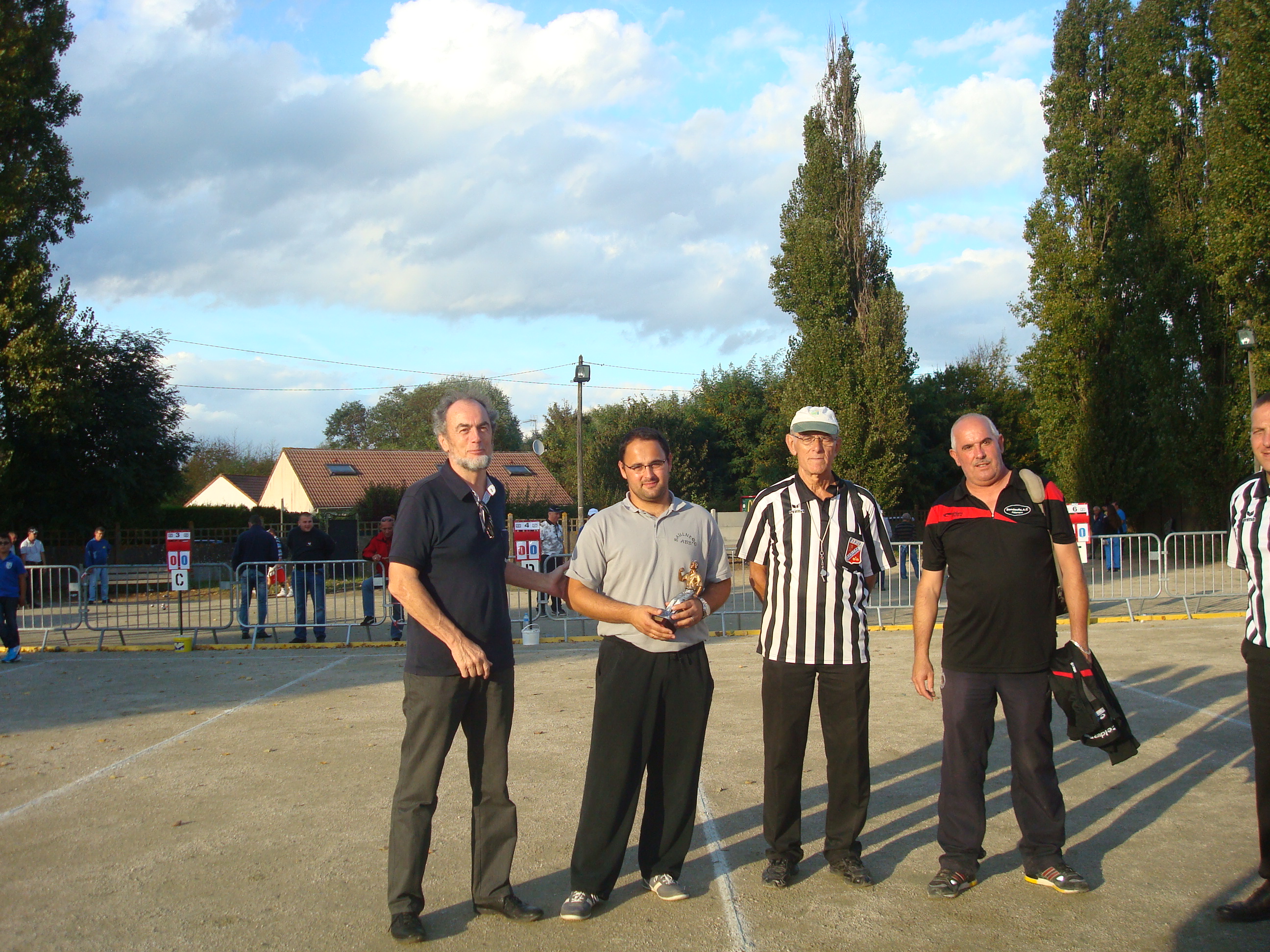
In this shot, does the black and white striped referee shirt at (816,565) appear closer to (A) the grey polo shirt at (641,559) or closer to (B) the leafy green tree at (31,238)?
(A) the grey polo shirt at (641,559)

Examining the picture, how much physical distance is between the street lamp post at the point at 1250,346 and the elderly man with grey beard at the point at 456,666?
2074cm

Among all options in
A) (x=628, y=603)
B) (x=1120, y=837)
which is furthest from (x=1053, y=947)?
(x=628, y=603)

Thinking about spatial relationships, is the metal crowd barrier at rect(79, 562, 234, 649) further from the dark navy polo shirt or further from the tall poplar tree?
the tall poplar tree

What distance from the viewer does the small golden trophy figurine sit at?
3826mm

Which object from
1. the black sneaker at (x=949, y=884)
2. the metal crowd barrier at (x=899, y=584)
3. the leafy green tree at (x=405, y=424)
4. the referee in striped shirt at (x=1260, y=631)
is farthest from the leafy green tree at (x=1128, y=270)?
the leafy green tree at (x=405, y=424)

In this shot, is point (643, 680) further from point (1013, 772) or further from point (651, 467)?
point (1013, 772)

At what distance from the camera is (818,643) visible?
4.18m

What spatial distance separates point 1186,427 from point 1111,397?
2480mm

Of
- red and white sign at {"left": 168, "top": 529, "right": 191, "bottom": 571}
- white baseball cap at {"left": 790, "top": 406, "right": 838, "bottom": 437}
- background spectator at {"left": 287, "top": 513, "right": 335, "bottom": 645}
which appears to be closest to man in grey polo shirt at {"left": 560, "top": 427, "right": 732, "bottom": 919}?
white baseball cap at {"left": 790, "top": 406, "right": 838, "bottom": 437}

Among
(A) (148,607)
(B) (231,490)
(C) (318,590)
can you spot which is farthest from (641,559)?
(B) (231,490)

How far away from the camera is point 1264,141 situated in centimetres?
2139

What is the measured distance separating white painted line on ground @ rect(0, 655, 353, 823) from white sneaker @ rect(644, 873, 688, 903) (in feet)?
12.6

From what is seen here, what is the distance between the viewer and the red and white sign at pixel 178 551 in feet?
43.6

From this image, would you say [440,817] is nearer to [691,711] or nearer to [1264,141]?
[691,711]
